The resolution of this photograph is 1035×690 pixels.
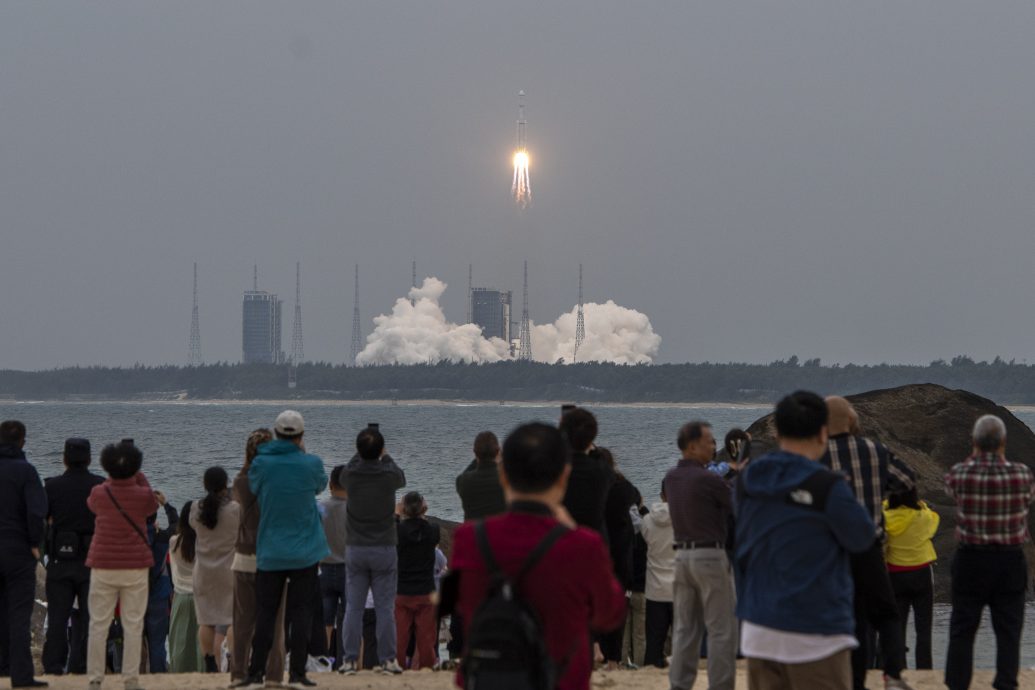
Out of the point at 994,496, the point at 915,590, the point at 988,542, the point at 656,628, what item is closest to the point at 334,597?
the point at 656,628

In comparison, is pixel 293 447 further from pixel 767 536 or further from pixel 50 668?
pixel 767 536

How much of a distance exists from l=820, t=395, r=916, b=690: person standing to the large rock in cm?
1271

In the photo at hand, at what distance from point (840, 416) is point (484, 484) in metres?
3.16

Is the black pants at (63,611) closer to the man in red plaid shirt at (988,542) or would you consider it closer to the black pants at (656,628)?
the black pants at (656,628)

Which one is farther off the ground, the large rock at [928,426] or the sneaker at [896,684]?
the large rock at [928,426]

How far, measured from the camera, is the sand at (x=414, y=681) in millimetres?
9688

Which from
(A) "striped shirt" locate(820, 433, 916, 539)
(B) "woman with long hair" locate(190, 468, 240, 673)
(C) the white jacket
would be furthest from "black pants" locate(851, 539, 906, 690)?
(B) "woman with long hair" locate(190, 468, 240, 673)

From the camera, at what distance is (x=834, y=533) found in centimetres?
582

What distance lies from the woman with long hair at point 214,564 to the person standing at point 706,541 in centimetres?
388

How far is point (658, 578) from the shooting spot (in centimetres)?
1133

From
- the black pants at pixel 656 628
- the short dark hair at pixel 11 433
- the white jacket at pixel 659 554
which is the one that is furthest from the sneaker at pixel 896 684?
the short dark hair at pixel 11 433

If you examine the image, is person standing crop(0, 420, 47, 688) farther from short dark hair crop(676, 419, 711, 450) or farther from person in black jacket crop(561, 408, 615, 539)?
short dark hair crop(676, 419, 711, 450)

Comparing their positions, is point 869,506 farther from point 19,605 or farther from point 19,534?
point 19,605

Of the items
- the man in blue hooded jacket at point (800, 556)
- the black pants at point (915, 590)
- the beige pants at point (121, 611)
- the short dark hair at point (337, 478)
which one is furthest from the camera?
the short dark hair at point (337, 478)
